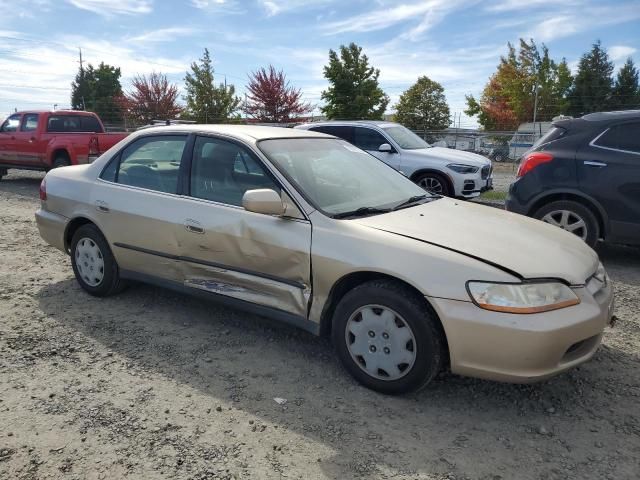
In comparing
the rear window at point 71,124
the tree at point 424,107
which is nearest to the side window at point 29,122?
the rear window at point 71,124

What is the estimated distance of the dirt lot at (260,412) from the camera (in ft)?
8.36

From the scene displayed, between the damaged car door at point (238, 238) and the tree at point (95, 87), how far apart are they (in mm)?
56735

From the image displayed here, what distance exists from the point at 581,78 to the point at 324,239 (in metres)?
48.4

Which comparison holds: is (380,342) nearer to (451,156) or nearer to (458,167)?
(458,167)

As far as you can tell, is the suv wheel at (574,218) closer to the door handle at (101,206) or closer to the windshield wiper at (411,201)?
the windshield wiper at (411,201)

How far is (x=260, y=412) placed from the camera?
2.99 metres

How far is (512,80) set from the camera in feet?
128

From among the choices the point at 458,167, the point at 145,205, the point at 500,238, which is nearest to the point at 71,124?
the point at 458,167

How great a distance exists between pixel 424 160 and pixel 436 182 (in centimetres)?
46

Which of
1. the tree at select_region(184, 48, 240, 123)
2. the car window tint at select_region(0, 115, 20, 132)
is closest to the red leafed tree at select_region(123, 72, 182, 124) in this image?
the tree at select_region(184, 48, 240, 123)

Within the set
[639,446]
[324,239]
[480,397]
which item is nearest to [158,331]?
[324,239]

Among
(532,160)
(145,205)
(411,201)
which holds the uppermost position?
(532,160)

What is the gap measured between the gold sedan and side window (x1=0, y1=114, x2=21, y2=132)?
1030 centimetres

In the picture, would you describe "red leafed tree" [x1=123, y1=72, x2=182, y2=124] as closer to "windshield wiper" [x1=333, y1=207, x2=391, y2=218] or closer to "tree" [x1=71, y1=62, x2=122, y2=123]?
"tree" [x1=71, y1=62, x2=122, y2=123]
